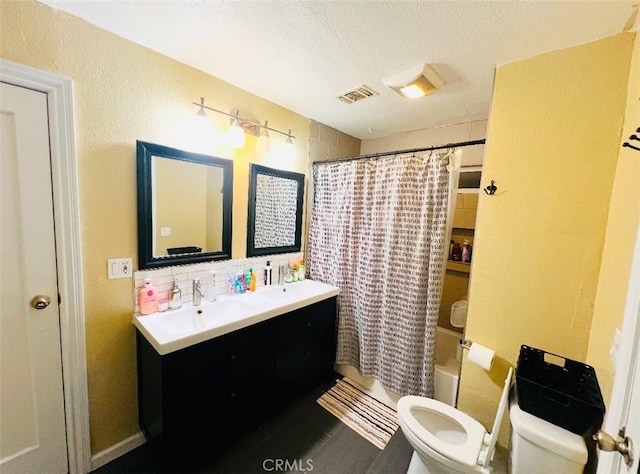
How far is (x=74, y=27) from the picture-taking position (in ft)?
3.93

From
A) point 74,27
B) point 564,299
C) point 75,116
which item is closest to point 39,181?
point 75,116

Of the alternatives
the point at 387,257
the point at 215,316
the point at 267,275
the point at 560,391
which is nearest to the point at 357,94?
the point at 387,257

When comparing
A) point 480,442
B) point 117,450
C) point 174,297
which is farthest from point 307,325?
point 117,450

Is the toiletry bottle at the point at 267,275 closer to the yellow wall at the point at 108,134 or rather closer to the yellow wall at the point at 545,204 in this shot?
the yellow wall at the point at 108,134

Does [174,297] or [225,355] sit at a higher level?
[174,297]

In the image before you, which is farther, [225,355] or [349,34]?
[225,355]

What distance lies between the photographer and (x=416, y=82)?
5.04 ft

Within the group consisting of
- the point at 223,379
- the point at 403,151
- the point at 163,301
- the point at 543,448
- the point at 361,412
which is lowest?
the point at 361,412

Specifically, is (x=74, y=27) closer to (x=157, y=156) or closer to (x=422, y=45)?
(x=157, y=156)

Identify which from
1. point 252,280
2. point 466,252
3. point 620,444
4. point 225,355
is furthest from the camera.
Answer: point 466,252

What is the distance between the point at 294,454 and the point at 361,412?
1.97ft

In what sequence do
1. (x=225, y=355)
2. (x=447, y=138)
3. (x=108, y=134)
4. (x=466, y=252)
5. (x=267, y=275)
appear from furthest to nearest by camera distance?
(x=466, y=252)
(x=447, y=138)
(x=267, y=275)
(x=225, y=355)
(x=108, y=134)

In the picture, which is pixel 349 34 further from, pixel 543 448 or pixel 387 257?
pixel 543 448

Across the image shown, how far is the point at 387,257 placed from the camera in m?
1.90
